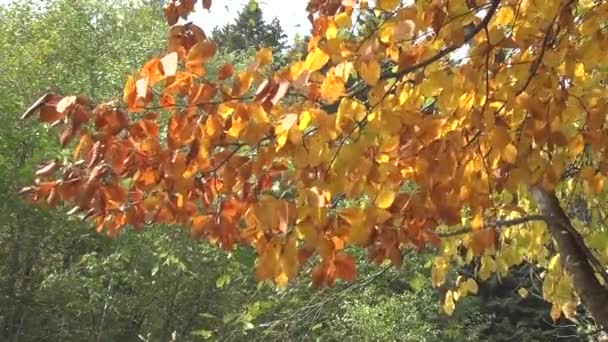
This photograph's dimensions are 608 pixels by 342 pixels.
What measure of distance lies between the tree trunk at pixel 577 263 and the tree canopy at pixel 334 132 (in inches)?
25.4

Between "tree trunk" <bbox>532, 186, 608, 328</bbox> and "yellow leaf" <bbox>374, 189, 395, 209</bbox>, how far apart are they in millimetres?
1140

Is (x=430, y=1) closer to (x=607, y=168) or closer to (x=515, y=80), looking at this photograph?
(x=515, y=80)

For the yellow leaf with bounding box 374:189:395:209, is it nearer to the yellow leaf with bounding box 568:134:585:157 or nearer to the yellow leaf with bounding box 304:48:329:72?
the yellow leaf with bounding box 304:48:329:72

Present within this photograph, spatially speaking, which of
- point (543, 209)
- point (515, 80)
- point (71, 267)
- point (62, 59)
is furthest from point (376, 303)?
point (515, 80)

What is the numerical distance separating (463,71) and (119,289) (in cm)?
845

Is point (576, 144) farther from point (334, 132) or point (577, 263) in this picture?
point (334, 132)

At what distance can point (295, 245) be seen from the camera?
1510 millimetres

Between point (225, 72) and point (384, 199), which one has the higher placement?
point (225, 72)

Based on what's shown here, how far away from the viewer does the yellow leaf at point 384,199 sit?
5.34 feet

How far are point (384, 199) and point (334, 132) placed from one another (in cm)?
20

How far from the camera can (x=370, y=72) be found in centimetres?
147

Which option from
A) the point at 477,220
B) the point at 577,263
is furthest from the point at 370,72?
the point at 577,263

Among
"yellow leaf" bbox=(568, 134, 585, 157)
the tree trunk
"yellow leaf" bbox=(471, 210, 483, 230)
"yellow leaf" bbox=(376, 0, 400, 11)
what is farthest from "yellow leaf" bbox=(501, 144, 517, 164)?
the tree trunk

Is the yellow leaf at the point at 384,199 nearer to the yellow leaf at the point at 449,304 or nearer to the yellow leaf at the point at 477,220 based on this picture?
the yellow leaf at the point at 477,220
